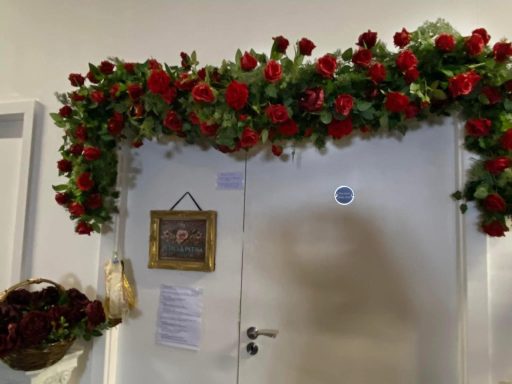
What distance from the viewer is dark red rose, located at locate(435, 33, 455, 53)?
1093 mm

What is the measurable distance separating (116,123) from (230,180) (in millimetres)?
529

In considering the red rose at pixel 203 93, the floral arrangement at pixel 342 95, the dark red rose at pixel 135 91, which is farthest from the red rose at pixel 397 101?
the dark red rose at pixel 135 91

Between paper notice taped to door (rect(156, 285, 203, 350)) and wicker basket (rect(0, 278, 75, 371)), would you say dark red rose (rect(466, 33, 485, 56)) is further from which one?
wicker basket (rect(0, 278, 75, 371))

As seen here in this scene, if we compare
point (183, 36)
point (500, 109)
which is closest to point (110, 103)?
point (183, 36)

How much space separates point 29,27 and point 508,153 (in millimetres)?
2290

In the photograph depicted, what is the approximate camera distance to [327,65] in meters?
1.15

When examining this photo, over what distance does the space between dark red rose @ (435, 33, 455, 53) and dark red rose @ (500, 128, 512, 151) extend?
315 mm

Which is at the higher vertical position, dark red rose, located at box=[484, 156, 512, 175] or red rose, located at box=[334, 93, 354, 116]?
red rose, located at box=[334, 93, 354, 116]

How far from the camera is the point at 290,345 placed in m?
1.44

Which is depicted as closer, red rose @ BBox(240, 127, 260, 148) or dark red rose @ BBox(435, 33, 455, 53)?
dark red rose @ BBox(435, 33, 455, 53)

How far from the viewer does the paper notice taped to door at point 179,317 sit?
157 cm

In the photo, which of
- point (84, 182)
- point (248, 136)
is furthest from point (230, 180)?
point (84, 182)

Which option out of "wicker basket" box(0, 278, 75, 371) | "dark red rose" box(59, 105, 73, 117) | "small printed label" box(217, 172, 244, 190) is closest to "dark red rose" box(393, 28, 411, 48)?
"small printed label" box(217, 172, 244, 190)

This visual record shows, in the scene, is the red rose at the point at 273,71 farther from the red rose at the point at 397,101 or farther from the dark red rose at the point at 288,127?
the red rose at the point at 397,101
